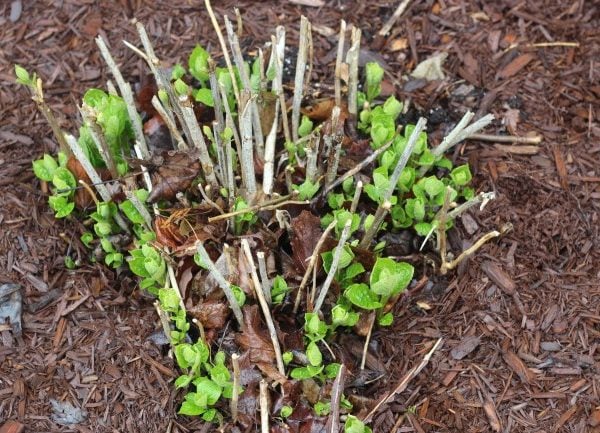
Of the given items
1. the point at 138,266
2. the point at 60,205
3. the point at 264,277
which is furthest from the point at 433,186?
the point at 60,205

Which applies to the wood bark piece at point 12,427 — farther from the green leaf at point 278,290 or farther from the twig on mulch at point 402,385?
the twig on mulch at point 402,385

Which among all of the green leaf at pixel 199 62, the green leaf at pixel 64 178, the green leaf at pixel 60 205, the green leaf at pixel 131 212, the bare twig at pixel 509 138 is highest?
the green leaf at pixel 199 62

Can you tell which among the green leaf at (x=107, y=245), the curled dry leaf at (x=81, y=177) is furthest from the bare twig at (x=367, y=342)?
the curled dry leaf at (x=81, y=177)

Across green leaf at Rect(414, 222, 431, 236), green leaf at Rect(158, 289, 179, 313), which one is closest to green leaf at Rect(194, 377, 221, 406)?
green leaf at Rect(158, 289, 179, 313)

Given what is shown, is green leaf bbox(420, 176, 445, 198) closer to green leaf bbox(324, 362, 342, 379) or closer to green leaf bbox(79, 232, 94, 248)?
green leaf bbox(324, 362, 342, 379)

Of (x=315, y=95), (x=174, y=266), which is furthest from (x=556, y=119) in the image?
(x=174, y=266)

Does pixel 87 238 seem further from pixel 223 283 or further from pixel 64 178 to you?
pixel 223 283
